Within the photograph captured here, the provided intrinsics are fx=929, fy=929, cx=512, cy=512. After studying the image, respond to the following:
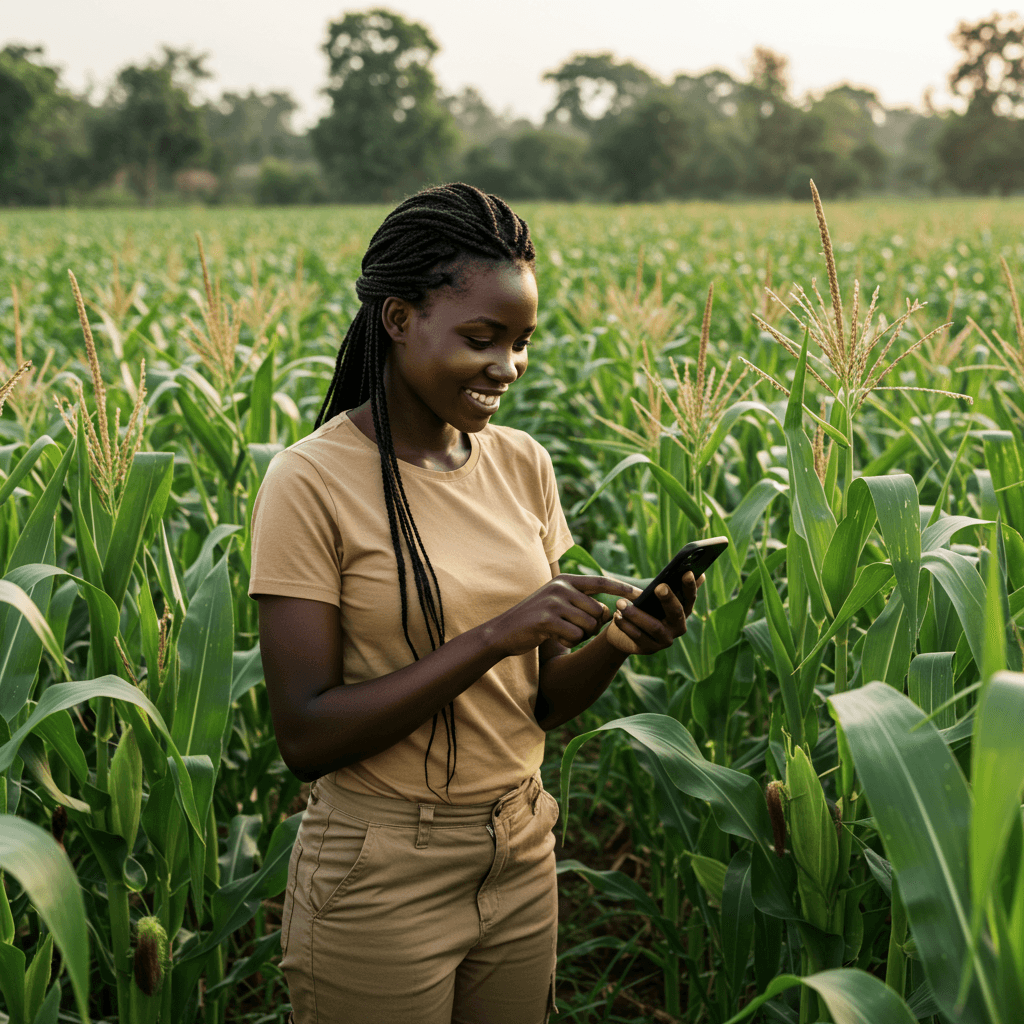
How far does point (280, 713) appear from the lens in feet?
4.93

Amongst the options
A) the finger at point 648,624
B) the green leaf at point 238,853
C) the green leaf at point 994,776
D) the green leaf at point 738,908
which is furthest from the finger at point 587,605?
the green leaf at point 238,853

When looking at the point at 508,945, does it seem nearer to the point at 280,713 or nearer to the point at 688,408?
the point at 280,713

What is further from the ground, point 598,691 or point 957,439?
point 957,439

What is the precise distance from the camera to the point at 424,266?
1.59m

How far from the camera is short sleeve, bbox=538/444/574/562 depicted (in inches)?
73.2

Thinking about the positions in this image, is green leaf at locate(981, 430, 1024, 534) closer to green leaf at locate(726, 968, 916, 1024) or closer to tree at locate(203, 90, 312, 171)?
green leaf at locate(726, 968, 916, 1024)

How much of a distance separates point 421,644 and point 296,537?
0.29 metres

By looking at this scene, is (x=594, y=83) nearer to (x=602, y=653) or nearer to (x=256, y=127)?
(x=256, y=127)

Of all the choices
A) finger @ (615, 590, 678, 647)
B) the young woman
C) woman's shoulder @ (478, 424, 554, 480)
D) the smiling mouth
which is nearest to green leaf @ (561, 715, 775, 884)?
the young woman

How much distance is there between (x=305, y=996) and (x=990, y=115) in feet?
312

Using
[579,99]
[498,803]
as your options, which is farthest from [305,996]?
[579,99]

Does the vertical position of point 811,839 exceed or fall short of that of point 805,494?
it falls short

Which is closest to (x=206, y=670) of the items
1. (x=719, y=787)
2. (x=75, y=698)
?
(x=75, y=698)

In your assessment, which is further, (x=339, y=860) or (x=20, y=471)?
(x=20, y=471)
